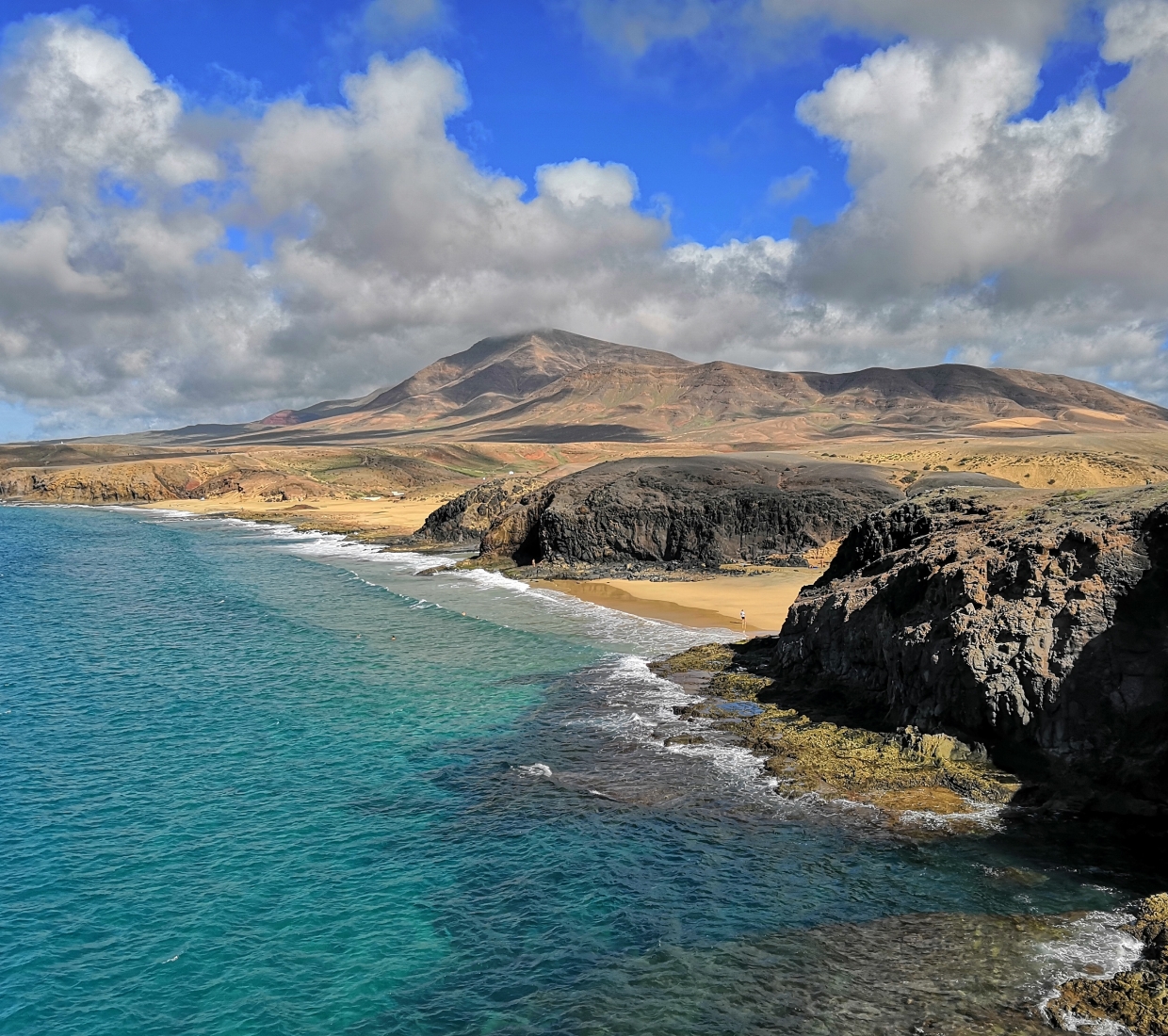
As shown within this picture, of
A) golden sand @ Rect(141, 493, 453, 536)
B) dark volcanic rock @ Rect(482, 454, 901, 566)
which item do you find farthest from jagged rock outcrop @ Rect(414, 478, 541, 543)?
dark volcanic rock @ Rect(482, 454, 901, 566)

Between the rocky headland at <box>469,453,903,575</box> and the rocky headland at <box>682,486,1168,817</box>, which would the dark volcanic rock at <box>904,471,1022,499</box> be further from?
the rocky headland at <box>682,486,1168,817</box>

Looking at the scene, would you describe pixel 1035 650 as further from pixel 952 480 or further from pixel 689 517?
pixel 952 480

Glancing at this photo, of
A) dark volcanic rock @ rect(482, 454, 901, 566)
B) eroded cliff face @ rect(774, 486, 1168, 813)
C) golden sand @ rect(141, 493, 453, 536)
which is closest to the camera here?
eroded cliff face @ rect(774, 486, 1168, 813)

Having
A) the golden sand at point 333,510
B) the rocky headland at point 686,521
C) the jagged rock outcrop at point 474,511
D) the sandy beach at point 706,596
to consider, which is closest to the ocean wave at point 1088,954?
the sandy beach at point 706,596

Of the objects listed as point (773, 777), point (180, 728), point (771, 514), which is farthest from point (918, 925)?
point (771, 514)

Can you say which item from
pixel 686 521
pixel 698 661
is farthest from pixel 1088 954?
pixel 686 521

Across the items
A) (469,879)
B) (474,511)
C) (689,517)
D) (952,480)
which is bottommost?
(469,879)
